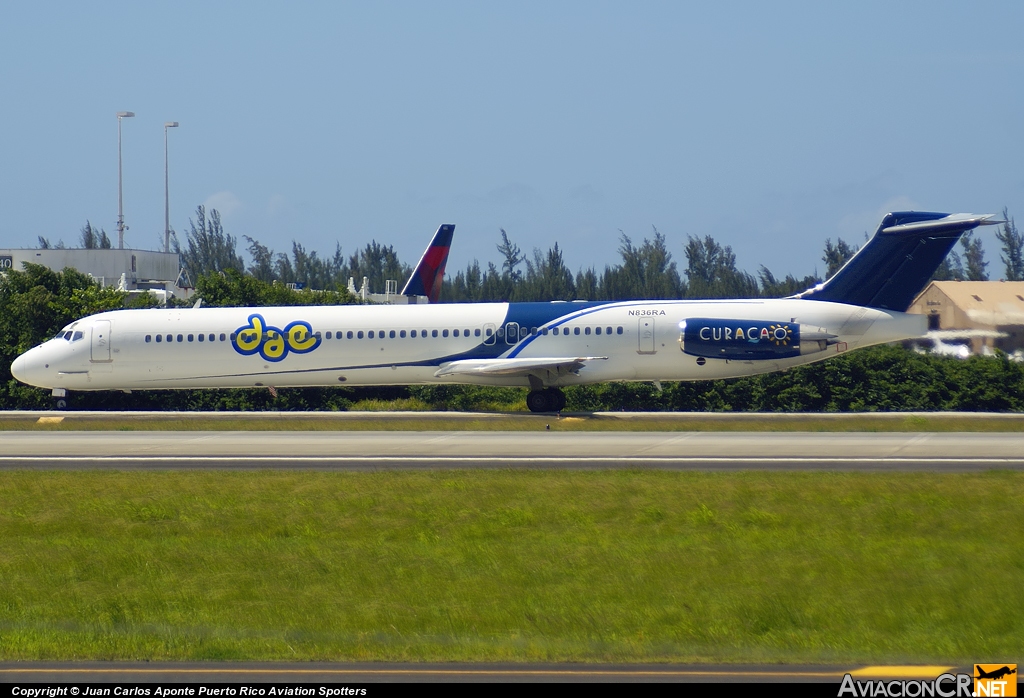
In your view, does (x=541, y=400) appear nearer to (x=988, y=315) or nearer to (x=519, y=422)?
(x=519, y=422)

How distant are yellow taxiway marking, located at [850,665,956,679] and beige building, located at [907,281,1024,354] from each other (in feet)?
89.4

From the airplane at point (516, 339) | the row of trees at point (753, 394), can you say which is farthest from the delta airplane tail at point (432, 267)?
the airplane at point (516, 339)

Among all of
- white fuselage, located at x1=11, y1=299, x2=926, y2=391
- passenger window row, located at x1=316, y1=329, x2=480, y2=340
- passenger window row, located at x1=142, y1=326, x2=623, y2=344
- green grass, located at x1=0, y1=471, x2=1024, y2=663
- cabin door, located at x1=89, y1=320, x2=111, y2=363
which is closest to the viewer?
green grass, located at x1=0, y1=471, x2=1024, y2=663

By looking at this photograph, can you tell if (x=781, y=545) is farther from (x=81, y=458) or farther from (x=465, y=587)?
(x=81, y=458)

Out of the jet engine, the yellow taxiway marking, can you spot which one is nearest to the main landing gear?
the jet engine

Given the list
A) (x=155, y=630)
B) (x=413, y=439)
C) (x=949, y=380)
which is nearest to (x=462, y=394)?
(x=413, y=439)

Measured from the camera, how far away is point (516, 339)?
120ft

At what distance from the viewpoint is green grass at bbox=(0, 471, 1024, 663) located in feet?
36.4

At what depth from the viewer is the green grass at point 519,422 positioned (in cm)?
3050

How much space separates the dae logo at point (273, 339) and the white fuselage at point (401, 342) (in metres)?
0.03

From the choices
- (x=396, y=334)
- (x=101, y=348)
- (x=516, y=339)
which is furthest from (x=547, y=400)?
(x=101, y=348)

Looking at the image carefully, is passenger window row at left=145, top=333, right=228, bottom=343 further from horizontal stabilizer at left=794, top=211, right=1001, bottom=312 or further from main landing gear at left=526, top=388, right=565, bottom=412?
horizontal stabilizer at left=794, top=211, right=1001, bottom=312

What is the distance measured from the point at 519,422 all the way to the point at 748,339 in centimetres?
809

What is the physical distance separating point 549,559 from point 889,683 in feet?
20.3
